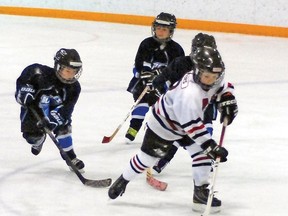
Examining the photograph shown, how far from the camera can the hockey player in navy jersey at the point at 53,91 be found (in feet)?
12.3

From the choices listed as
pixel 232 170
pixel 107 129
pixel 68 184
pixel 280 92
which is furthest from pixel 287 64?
pixel 68 184

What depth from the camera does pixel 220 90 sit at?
339cm

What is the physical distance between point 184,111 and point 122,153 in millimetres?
1378

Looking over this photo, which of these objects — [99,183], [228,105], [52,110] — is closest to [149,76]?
[52,110]

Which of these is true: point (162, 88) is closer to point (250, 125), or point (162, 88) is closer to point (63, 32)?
point (250, 125)

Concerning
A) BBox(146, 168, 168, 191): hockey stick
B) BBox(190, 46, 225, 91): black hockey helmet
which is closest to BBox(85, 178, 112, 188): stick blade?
BBox(146, 168, 168, 191): hockey stick

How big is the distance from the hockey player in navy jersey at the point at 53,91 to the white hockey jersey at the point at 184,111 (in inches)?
21.0

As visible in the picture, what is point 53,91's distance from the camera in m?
3.82

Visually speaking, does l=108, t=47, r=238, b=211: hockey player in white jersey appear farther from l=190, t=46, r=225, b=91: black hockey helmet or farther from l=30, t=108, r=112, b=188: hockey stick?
l=30, t=108, r=112, b=188: hockey stick

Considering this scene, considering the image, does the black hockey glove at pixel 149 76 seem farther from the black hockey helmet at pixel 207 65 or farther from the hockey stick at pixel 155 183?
the black hockey helmet at pixel 207 65

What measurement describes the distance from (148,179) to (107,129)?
1231 millimetres

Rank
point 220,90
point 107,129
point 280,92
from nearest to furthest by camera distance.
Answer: point 220,90, point 107,129, point 280,92

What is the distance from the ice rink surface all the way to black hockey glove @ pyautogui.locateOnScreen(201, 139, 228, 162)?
0.39 m

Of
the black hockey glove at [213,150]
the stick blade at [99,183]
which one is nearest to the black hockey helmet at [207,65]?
the black hockey glove at [213,150]
